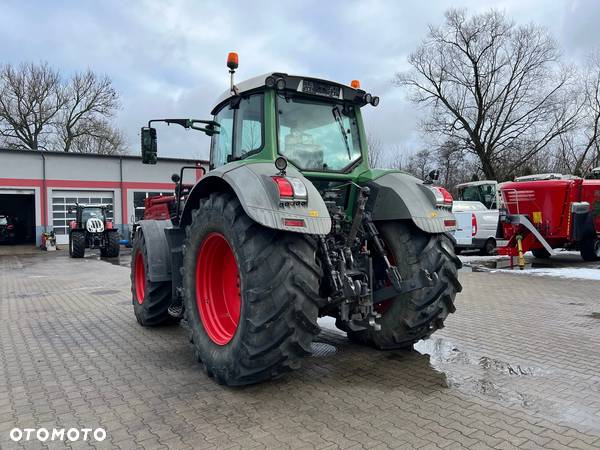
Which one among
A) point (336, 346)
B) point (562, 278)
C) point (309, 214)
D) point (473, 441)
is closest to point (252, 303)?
point (309, 214)

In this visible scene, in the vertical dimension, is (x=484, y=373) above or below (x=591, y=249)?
below

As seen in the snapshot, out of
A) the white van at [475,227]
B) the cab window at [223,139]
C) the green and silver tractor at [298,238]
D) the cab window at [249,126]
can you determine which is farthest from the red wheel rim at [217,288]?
the white van at [475,227]

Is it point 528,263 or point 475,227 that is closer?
point 528,263

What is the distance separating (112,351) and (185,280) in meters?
1.45

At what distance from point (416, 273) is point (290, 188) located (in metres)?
1.51

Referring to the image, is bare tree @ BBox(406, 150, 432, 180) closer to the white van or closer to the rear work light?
the white van

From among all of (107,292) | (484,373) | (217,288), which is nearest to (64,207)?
(107,292)

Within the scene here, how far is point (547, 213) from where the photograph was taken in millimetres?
12992

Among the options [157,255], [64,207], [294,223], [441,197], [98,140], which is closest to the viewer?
[294,223]

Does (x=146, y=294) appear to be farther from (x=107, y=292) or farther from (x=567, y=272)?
(x=567, y=272)

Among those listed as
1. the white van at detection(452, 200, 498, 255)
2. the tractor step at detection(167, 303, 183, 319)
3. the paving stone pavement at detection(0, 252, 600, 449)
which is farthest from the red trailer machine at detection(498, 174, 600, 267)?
the tractor step at detection(167, 303, 183, 319)

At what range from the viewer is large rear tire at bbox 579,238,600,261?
13.9 meters

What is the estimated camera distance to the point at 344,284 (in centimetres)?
398

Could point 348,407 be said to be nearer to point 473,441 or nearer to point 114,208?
point 473,441
